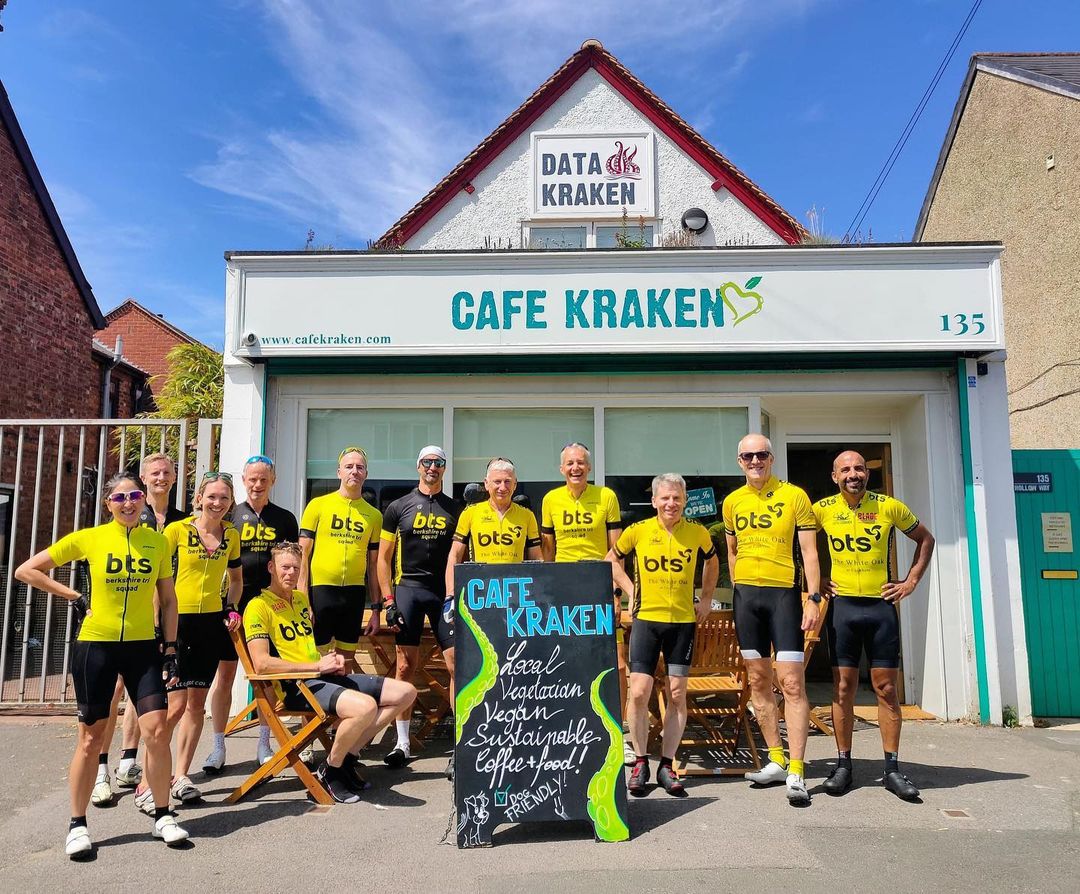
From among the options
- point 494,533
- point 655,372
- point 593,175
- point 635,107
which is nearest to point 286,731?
point 494,533

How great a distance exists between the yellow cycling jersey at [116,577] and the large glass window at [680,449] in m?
4.03

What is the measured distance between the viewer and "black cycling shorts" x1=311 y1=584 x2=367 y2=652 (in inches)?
207

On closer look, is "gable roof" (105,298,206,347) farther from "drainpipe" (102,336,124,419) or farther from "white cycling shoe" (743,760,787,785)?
"white cycling shoe" (743,760,787,785)

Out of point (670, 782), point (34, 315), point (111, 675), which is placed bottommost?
point (670, 782)

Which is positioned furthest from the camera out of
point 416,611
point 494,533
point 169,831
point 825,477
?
point 825,477

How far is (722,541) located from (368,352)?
3599 mm

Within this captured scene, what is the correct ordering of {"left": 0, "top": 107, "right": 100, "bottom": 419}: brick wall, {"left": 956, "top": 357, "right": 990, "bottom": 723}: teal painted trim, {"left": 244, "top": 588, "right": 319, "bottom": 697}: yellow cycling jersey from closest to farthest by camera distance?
{"left": 244, "top": 588, "right": 319, "bottom": 697}: yellow cycling jersey, {"left": 956, "top": 357, "right": 990, "bottom": 723}: teal painted trim, {"left": 0, "top": 107, "right": 100, "bottom": 419}: brick wall

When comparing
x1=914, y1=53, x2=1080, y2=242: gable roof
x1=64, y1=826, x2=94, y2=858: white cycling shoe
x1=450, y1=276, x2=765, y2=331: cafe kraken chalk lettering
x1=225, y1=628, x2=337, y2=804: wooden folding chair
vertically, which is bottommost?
x1=64, y1=826, x2=94, y2=858: white cycling shoe

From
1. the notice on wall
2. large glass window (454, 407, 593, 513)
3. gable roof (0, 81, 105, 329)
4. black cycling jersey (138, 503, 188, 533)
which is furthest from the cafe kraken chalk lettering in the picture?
gable roof (0, 81, 105, 329)

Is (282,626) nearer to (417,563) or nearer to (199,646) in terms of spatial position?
(199,646)

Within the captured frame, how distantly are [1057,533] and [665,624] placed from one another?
14.4 ft

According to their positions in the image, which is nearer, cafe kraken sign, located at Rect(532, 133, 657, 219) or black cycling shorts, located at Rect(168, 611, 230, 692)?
black cycling shorts, located at Rect(168, 611, 230, 692)

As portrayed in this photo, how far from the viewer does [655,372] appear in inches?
274

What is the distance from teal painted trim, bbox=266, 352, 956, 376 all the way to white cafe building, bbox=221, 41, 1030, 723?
0.06ft
